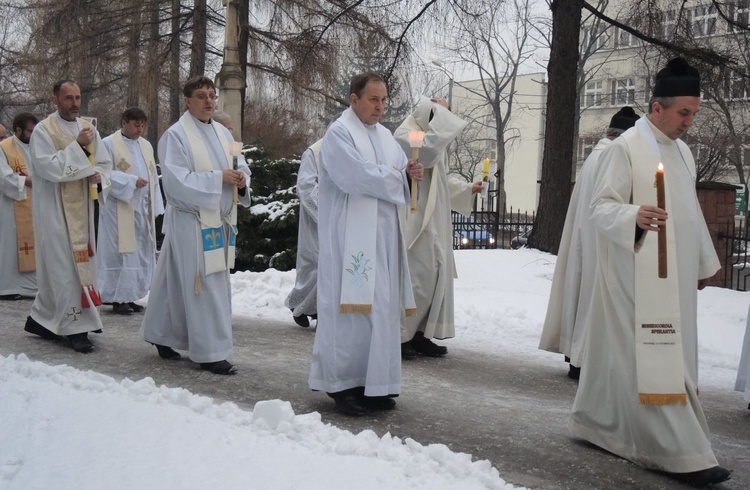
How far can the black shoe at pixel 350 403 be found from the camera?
568 cm

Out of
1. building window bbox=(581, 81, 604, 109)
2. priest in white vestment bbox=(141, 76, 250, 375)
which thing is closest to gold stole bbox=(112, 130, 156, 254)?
priest in white vestment bbox=(141, 76, 250, 375)

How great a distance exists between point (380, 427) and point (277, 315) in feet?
16.2

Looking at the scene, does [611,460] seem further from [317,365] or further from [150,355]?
[150,355]

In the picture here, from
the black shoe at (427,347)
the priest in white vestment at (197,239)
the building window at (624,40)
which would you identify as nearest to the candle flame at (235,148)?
the priest in white vestment at (197,239)

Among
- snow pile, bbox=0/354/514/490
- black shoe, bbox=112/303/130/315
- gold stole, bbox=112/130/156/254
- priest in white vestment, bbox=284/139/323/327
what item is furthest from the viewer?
gold stole, bbox=112/130/156/254

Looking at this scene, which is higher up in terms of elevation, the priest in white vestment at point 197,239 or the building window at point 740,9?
the building window at point 740,9

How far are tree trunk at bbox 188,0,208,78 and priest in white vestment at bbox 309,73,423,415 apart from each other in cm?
1438

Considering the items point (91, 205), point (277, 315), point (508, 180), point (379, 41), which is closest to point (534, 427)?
point (91, 205)

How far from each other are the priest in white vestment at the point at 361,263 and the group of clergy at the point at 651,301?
1.26 meters

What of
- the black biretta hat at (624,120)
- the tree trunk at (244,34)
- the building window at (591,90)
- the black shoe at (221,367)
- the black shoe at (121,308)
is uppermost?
the building window at (591,90)

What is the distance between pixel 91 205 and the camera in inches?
313

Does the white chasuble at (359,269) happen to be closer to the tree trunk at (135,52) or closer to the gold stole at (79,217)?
the gold stole at (79,217)

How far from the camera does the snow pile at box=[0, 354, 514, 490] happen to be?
394 centimetres

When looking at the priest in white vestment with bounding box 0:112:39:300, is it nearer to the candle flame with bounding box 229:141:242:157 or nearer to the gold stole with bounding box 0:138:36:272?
the gold stole with bounding box 0:138:36:272
